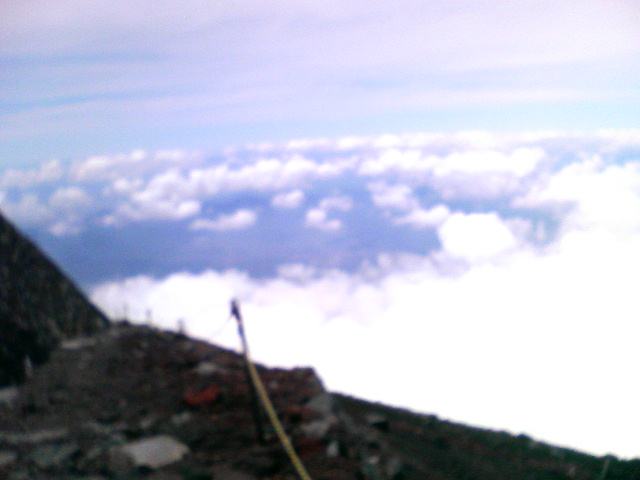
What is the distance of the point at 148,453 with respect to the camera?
636cm

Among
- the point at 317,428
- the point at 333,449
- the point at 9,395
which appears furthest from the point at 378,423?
the point at 9,395

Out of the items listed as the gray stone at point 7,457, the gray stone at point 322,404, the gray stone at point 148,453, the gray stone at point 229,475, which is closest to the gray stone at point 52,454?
the gray stone at point 7,457

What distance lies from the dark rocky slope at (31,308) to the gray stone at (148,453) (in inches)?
123

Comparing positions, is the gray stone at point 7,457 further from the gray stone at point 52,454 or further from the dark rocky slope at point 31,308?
the dark rocky slope at point 31,308

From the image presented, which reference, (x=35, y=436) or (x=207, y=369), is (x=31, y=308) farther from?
(x=35, y=436)

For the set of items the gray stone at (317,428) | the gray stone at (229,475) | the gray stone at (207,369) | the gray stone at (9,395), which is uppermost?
the gray stone at (207,369)

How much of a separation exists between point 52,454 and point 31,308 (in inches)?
181

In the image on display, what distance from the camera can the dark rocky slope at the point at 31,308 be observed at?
8766 millimetres

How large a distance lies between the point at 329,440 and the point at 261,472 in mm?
1116

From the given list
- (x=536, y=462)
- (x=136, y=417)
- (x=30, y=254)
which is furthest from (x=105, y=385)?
(x=536, y=462)

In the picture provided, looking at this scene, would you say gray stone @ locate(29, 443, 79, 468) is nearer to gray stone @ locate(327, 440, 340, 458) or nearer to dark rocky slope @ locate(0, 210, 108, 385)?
dark rocky slope @ locate(0, 210, 108, 385)

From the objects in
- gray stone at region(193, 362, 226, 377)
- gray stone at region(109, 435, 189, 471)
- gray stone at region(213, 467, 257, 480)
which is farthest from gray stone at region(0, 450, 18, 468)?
gray stone at region(193, 362, 226, 377)

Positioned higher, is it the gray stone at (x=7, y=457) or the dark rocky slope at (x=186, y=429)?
the dark rocky slope at (x=186, y=429)

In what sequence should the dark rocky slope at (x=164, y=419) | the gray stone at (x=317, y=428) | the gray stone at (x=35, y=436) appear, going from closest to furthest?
1. the dark rocky slope at (x=164, y=419)
2. the gray stone at (x=35, y=436)
3. the gray stone at (x=317, y=428)
